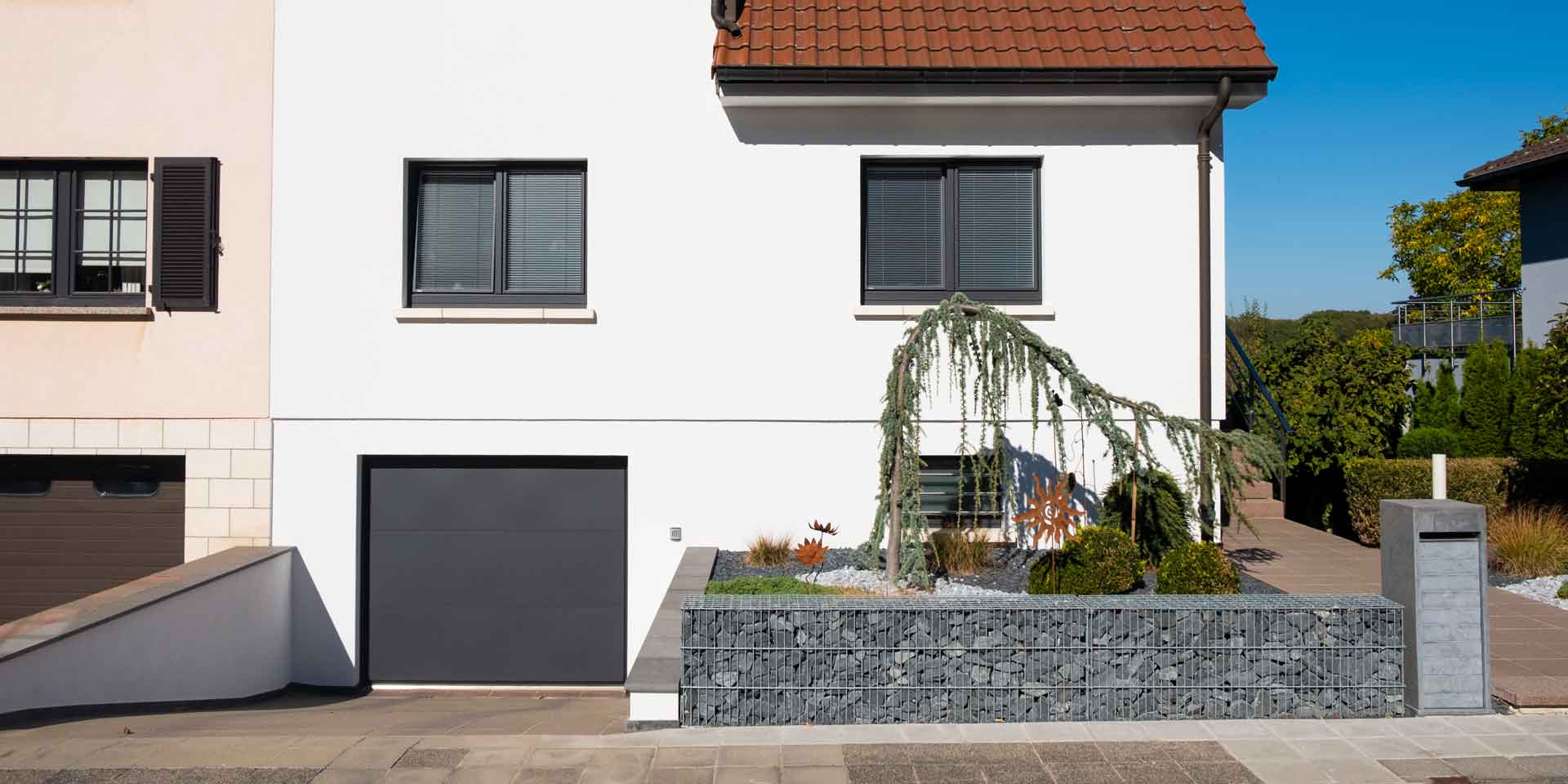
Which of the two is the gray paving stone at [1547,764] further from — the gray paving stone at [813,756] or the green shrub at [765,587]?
the green shrub at [765,587]

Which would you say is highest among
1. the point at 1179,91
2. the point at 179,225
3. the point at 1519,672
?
the point at 1179,91

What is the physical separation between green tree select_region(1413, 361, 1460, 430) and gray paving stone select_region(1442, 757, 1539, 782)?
1286 cm

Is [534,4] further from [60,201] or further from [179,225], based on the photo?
[60,201]

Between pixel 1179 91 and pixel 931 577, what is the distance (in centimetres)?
494

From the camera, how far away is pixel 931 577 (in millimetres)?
8547

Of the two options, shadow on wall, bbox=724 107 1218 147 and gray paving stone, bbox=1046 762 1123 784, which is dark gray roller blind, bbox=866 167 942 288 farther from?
gray paving stone, bbox=1046 762 1123 784

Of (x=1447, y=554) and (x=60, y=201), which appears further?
(x=60, y=201)

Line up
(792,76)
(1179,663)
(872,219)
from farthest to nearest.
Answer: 1. (872,219)
2. (792,76)
3. (1179,663)

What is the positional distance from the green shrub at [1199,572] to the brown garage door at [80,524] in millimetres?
8819

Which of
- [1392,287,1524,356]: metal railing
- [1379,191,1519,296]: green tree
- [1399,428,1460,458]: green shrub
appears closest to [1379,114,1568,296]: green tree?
[1379,191,1519,296]: green tree

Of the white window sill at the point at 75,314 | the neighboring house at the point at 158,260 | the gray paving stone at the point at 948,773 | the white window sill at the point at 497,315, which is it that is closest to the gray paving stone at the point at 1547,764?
the gray paving stone at the point at 948,773

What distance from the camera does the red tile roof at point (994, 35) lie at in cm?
962

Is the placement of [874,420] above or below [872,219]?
below

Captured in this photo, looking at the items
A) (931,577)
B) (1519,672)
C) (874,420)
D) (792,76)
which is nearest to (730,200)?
(792,76)
